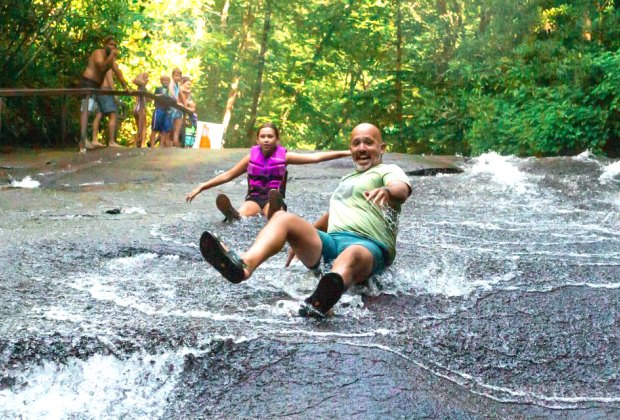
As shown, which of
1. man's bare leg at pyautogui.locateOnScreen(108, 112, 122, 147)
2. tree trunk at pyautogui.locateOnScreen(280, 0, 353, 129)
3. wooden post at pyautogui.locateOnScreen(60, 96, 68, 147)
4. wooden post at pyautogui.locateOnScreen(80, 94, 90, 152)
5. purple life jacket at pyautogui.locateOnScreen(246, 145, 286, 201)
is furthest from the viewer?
tree trunk at pyautogui.locateOnScreen(280, 0, 353, 129)

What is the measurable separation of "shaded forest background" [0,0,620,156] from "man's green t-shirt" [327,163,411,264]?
36.1ft

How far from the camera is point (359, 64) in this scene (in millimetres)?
30594

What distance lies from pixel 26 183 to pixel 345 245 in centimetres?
828

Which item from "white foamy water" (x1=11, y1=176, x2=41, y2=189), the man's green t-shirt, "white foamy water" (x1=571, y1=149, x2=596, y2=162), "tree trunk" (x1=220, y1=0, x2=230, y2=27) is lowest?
"white foamy water" (x1=11, y1=176, x2=41, y2=189)

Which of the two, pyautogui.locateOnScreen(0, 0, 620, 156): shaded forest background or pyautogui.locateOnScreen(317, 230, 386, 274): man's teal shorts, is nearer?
pyautogui.locateOnScreen(317, 230, 386, 274): man's teal shorts

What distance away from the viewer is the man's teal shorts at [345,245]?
5109 mm

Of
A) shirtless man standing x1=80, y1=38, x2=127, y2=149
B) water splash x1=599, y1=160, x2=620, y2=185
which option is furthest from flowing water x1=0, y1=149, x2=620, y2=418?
shirtless man standing x1=80, y1=38, x2=127, y2=149

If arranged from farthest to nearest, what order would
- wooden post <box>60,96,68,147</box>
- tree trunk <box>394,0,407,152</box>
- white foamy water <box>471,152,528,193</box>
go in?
1. tree trunk <box>394,0,407,152</box>
2. wooden post <box>60,96,68,147</box>
3. white foamy water <box>471,152,528,193</box>

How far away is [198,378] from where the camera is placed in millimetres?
3826

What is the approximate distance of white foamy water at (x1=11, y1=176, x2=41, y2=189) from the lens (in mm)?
11900

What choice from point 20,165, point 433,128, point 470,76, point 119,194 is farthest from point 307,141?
point 119,194

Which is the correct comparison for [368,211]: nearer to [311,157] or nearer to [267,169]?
[311,157]

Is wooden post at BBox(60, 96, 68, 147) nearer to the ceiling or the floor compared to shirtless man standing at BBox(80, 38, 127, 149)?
nearer to the floor

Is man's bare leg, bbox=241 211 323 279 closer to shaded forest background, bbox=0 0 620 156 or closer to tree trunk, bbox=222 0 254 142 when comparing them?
shaded forest background, bbox=0 0 620 156
